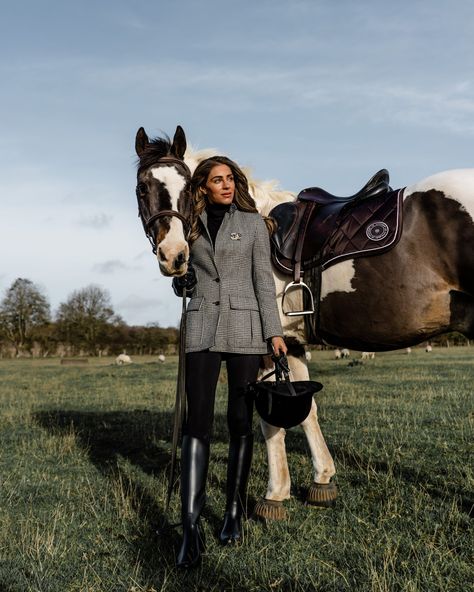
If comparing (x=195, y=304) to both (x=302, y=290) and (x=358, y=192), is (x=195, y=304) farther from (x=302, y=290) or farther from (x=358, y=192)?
(x=358, y=192)

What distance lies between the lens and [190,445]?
3.81 meters

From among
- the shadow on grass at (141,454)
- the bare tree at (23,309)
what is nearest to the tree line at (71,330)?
the bare tree at (23,309)

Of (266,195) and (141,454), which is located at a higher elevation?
(266,195)

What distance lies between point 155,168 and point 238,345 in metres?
1.42

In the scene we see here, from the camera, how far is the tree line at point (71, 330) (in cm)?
5344

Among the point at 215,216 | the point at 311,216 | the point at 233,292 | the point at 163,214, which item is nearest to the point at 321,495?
the point at 233,292

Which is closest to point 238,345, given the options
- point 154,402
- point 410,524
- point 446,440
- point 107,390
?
point 410,524

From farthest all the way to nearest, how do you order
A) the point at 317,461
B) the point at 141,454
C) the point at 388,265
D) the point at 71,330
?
the point at 71,330 < the point at 141,454 < the point at 317,461 < the point at 388,265

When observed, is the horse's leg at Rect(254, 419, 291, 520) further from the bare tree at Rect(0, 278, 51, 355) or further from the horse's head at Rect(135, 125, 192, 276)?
the bare tree at Rect(0, 278, 51, 355)

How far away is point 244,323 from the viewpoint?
13.0 feet

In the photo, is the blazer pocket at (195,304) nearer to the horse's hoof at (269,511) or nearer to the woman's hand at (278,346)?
the woman's hand at (278,346)

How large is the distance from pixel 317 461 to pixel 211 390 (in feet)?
5.63

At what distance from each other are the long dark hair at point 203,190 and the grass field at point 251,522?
2.17 meters

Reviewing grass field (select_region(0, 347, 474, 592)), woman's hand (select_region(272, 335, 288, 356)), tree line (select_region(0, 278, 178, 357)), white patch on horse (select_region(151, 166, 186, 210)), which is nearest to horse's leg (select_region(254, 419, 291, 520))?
grass field (select_region(0, 347, 474, 592))
